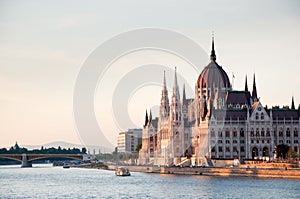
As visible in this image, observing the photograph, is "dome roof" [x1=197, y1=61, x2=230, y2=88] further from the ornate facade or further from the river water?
the river water

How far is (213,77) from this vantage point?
7726 inches

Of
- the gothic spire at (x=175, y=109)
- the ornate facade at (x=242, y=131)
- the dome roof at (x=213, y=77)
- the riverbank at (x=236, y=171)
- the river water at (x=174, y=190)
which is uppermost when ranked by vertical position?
the dome roof at (x=213, y=77)

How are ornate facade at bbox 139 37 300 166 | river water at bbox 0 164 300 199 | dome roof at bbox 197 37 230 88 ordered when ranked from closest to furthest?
river water at bbox 0 164 300 199
ornate facade at bbox 139 37 300 166
dome roof at bbox 197 37 230 88

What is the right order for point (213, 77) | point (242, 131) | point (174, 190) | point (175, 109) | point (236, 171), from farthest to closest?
point (213, 77), point (175, 109), point (242, 131), point (236, 171), point (174, 190)

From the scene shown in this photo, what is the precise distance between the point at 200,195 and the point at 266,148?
7301 cm

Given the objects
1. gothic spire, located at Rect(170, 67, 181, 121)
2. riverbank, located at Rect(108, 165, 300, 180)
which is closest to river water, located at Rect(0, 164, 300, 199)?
riverbank, located at Rect(108, 165, 300, 180)

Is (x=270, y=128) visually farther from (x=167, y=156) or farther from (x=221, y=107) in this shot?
(x=167, y=156)

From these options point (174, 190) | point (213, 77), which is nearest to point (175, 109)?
point (213, 77)

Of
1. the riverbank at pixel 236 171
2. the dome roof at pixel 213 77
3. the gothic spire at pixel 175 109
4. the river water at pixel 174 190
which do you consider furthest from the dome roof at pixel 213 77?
the river water at pixel 174 190

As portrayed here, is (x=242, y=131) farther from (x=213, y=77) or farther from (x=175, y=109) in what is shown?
(x=213, y=77)

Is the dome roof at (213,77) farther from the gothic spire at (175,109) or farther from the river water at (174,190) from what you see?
the river water at (174,190)

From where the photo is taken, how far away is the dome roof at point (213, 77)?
639 feet

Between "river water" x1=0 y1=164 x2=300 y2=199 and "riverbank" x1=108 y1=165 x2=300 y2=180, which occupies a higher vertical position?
"riverbank" x1=108 y1=165 x2=300 y2=180

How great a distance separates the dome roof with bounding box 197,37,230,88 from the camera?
194875 mm
